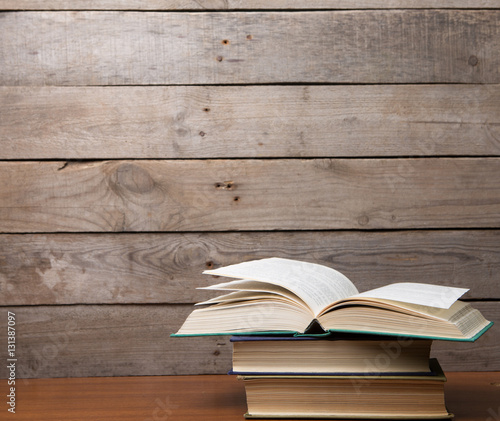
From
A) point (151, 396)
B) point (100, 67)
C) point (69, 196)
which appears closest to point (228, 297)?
point (151, 396)

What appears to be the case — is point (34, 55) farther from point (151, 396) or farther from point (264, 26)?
point (151, 396)

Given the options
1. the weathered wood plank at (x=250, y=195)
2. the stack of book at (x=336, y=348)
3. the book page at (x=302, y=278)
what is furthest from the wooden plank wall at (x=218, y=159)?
the stack of book at (x=336, y=348)

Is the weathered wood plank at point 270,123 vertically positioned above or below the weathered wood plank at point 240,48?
Answer: below

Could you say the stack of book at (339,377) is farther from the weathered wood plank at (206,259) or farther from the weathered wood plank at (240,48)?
the weathered wood plank at (240,48)

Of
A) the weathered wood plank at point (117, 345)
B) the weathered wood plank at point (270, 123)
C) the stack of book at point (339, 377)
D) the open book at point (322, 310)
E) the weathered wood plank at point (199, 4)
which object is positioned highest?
the weathered wood plank at point (199, 4)

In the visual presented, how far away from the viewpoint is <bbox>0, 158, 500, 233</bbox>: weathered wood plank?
1.15m

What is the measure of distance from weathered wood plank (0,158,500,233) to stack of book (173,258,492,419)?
0.35 m

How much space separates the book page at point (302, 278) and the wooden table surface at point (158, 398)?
194 millimetres

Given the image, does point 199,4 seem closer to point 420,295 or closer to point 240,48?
point 240,48

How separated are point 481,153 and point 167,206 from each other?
623 mm

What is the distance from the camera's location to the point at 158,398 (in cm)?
92

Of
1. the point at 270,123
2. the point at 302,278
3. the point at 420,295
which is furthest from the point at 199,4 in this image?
the point at 420,295

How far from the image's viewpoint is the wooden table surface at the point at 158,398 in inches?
32.4

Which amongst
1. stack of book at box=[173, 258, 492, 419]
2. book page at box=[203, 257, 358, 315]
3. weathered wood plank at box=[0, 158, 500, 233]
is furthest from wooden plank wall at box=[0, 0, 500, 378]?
stack of book at box=[173, 258, 492, 419]
